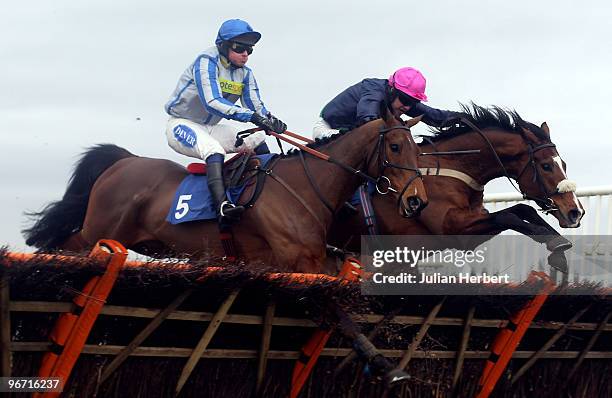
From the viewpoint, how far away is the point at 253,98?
7.00 m

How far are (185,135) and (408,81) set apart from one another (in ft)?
5.44

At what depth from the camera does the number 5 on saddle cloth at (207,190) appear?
6379mm

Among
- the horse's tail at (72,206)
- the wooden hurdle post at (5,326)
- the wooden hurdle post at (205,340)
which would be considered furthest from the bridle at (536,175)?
the wooden hurdle post at (5,326)

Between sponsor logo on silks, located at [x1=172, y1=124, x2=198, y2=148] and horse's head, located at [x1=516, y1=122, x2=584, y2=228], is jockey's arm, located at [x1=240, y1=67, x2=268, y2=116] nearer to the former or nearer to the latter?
sponsor logo on silks, located at [x1=172, y1=124, x2=198, y2=148]

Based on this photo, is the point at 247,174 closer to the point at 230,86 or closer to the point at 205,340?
the point at 230,86

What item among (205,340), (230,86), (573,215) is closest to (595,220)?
(573,215)

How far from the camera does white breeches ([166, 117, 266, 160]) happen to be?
6633 millimetres

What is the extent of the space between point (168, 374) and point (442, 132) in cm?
351

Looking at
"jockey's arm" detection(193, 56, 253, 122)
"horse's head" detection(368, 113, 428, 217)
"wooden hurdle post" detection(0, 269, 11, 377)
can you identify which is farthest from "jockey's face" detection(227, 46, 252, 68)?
"wooden hurdle post" detection(0, 269, 11, 377)

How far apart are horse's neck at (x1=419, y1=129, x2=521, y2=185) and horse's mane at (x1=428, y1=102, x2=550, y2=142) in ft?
0.15

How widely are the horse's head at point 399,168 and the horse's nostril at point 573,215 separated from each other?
1.36 metres

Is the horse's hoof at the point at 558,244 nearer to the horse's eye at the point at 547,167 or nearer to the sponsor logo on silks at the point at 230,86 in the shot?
the horse's eye at the point at 547,167

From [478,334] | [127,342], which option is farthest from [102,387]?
[478,334]

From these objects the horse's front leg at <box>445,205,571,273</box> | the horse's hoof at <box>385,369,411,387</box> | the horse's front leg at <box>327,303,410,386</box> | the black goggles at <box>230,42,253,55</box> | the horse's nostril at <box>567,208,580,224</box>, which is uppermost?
the black goggles at <box>230,42,253,55</box>
